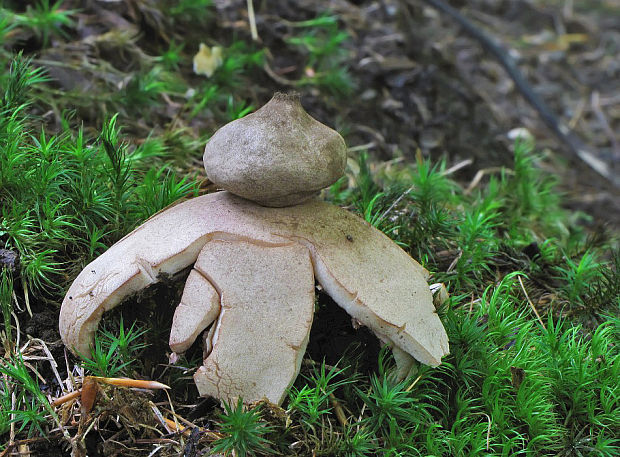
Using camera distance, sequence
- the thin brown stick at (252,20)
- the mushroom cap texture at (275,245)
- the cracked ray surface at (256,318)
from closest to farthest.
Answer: the cracked ray surface at (256,318) < the mushroom cap texture at (275,245) < the thin brown stick at (252,20)

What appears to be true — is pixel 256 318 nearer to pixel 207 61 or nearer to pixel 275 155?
pixel 275 155

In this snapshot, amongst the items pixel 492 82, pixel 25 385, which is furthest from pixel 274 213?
pixel 492 82

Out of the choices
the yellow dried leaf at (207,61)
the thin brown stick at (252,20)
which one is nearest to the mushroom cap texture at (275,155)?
the yellow dried leaf at (207,61)

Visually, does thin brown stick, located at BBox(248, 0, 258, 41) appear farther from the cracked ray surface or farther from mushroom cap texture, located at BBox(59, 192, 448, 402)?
the cracked ray surface

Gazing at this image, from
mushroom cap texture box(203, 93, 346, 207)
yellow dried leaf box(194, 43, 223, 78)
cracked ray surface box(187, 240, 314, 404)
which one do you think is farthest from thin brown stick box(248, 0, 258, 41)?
cracked ray surface box(187, 240, 314, 404)

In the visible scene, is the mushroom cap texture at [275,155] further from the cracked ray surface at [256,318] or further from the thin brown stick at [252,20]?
the thin brown stick at [252,20]

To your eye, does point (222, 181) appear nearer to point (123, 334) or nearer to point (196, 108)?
point (123, 334)

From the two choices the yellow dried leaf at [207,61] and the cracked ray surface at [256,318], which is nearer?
the cracked ray surface at [256,318]

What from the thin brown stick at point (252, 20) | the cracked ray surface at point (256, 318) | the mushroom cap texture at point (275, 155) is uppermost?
the mushroom cap texture at point (275, 155)
